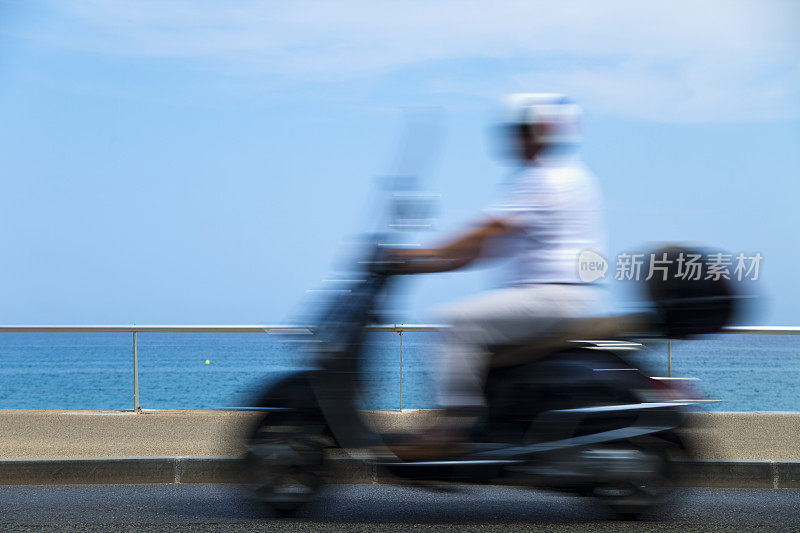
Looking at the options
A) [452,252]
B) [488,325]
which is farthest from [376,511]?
[452,252]

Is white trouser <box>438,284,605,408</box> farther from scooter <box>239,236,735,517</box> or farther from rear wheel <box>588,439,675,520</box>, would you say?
rear wheel <box>588,439,675,520</box>

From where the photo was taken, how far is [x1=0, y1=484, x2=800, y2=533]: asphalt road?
4199mm

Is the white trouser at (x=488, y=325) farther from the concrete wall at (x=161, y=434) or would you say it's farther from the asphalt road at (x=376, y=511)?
the concrete wall at (x=161, y=434)

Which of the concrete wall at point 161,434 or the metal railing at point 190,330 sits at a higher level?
the metal railing at point 190,330

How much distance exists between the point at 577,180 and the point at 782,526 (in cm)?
178

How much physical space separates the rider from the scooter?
0.09 m

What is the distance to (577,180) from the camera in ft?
13.7

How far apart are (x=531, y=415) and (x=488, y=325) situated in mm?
413

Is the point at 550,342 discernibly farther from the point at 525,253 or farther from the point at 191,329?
the point at 191,329

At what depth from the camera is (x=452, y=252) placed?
160 inches

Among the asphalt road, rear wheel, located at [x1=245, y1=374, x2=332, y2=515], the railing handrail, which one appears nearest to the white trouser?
the asphalt road

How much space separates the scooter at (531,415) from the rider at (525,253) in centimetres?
9

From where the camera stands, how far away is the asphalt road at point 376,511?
13.8 ft

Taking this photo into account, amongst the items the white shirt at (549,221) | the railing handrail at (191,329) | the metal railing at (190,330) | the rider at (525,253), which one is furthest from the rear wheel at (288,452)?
the railing handrail at (191,329)
